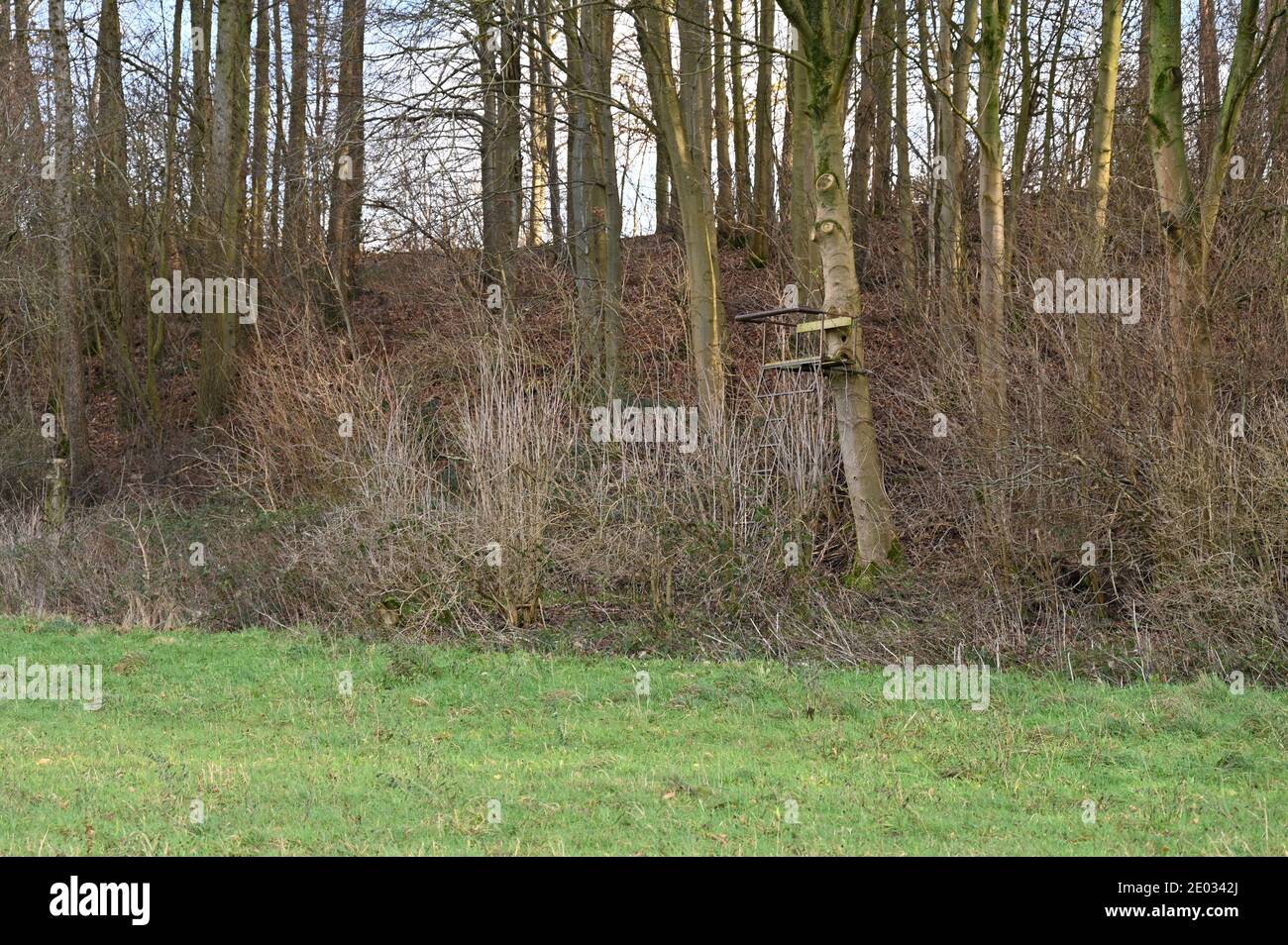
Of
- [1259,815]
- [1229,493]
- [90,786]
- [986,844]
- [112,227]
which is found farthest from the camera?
[112,227]

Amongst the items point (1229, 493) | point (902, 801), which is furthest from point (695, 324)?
point (902, 801)

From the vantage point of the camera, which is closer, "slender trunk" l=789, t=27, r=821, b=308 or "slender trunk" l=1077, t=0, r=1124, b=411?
"slender trunk" l=1077, t=0, r=1124, b=411

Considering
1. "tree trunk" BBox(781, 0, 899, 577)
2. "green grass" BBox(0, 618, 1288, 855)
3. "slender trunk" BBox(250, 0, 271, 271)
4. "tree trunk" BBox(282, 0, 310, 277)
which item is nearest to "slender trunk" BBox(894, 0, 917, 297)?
"tree trunk" BBox(781, 0, 899, 577)

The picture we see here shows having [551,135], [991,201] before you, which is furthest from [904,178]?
[551,135]

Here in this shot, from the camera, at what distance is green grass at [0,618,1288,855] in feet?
20.9

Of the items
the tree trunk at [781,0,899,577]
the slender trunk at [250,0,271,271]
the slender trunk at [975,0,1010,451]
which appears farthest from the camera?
the slender trunk at [250,0,271,271]

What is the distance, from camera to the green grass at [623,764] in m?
6.36

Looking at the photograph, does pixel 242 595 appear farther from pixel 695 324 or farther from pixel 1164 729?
pixel 1164 729

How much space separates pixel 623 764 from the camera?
25.7ft

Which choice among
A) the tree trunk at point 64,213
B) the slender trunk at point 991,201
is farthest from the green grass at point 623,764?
the tree trunk at point 64,213

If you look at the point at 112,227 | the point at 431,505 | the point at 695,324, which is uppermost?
the point at 112,227

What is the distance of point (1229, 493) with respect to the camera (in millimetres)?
11422

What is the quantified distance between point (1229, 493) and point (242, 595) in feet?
33.8

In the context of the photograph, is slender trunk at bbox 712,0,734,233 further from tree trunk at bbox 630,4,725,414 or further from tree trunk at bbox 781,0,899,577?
tree trunk at bbox 781,0,899,577
